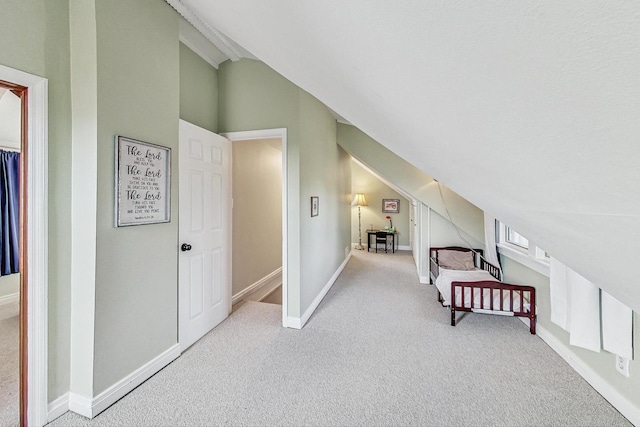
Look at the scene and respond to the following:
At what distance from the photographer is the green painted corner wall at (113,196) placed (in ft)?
5.17

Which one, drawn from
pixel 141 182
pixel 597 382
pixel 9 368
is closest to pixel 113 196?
pixel 141 182

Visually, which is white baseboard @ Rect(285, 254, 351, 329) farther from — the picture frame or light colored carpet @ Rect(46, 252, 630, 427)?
the picture frame

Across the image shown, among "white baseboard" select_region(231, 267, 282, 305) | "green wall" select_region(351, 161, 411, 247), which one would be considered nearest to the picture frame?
"white baseboard" select_region(231, 267, 282, 305)

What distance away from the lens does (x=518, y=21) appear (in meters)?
0.32

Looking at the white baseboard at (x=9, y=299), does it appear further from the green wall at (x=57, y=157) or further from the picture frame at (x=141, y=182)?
the picture frame at (x=141, y=182)

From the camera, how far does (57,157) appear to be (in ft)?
5.05

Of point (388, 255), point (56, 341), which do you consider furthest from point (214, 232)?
point (388, 255)

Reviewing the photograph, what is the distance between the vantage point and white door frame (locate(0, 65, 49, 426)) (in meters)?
1.44

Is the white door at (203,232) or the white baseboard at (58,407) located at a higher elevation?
the white door at (203,232)

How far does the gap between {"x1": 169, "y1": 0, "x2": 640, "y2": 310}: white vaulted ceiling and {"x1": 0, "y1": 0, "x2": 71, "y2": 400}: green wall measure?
1.40 m

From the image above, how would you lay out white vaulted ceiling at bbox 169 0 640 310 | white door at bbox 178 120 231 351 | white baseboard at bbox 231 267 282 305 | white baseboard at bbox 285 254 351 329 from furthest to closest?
1. white baseboard at bbox 231 267 282 305
2. white baseboard at bbox 285 254 351 329
3. white door at bbox 178 120 231 351
4. white vaulted ceiling at bbox 169 0 640 310

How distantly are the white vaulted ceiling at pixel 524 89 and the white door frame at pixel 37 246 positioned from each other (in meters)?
1.39

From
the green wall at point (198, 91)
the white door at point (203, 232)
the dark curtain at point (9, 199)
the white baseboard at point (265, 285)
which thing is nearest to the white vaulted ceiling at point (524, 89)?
the white door at point (203, 232)

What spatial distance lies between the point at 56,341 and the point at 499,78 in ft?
7.84
